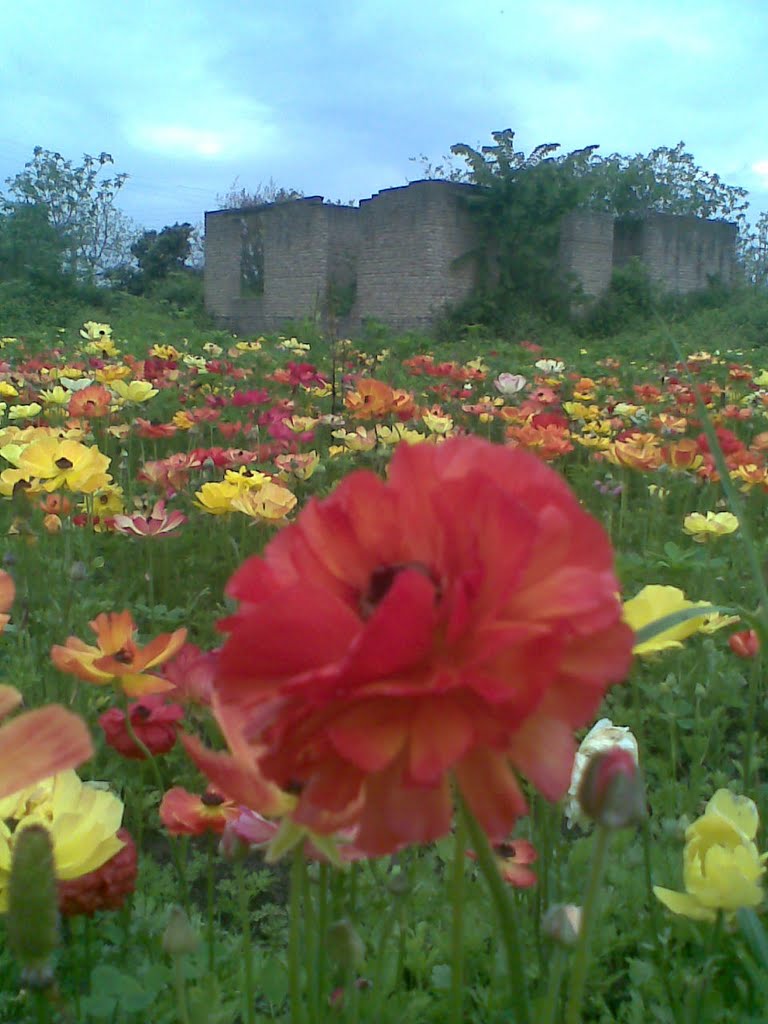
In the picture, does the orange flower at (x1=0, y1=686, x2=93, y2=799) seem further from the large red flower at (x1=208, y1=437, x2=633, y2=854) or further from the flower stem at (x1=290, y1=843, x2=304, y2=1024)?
the flower stem at (x1=290, y1=843, x2=304, y2=1024)

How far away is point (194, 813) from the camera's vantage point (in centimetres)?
83

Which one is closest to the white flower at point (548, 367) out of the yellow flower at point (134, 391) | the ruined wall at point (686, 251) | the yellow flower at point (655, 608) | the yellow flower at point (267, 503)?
the yellow flower at point (134, 391)

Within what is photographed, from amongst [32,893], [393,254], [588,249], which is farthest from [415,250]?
[32,893]

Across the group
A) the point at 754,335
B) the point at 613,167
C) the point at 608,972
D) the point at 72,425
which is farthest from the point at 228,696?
the point at 613,167

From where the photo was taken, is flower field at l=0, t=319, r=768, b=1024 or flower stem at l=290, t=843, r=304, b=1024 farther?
flower stem at l=290, t=843, r=304, b=1024

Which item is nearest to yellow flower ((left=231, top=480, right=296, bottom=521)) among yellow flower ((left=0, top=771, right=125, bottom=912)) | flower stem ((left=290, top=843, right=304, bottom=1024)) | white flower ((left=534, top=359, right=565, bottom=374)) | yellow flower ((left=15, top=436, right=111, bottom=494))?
yellow flower ((left=15, top=436, right=111, bottom=494))

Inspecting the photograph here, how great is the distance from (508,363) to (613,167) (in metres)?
14.1

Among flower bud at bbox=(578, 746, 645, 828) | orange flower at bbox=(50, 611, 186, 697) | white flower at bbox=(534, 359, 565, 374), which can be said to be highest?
white flower at bbox=(534, 359, 565, 374)

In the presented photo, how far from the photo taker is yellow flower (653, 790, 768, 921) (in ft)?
2.15

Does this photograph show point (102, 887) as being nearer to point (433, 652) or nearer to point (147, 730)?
point (147, 730)

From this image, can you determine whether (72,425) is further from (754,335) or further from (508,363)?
(754,335)

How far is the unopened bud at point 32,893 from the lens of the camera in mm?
470

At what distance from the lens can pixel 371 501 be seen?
1.30ft

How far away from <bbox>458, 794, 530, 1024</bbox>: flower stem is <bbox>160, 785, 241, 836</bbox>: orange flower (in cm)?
37
